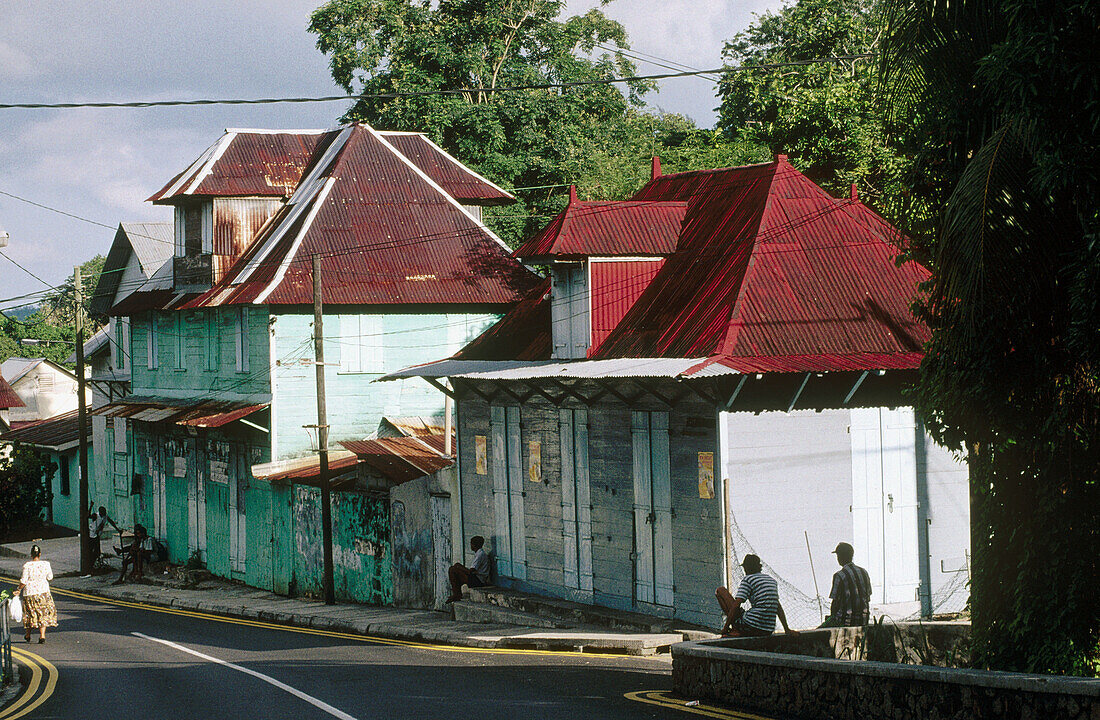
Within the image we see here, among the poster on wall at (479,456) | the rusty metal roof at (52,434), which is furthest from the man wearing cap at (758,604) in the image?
the rusty metal roof at (52,434)

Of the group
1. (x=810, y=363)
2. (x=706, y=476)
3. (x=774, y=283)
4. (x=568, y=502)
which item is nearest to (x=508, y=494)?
(x=568, y=502)

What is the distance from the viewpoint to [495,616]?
21516mm

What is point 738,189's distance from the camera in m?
21.4

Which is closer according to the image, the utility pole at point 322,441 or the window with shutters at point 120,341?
the utility pole at point 322,441

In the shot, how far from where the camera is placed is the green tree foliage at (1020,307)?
9.34 metres

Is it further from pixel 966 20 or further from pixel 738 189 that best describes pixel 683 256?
pixel 966 20

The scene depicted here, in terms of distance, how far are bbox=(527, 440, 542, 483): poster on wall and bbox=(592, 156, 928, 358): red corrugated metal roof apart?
2450 mm

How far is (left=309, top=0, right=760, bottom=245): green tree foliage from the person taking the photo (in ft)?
128

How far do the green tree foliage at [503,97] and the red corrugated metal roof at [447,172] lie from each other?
2.41m

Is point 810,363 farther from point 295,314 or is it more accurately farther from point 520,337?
point 295,314

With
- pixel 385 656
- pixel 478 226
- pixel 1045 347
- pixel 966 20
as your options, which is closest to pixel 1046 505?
pixel 1045 347

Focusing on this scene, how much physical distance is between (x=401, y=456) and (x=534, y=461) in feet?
20.8

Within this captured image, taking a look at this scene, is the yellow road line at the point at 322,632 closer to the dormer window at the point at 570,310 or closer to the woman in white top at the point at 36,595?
the woman in white top at the point at 36,595

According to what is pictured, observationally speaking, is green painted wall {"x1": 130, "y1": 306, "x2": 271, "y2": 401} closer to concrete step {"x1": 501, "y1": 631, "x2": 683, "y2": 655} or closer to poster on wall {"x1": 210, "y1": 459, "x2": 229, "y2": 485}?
poster on wall {"x1": 210, "y1": 459, "x2": 229, "y2": 485}
